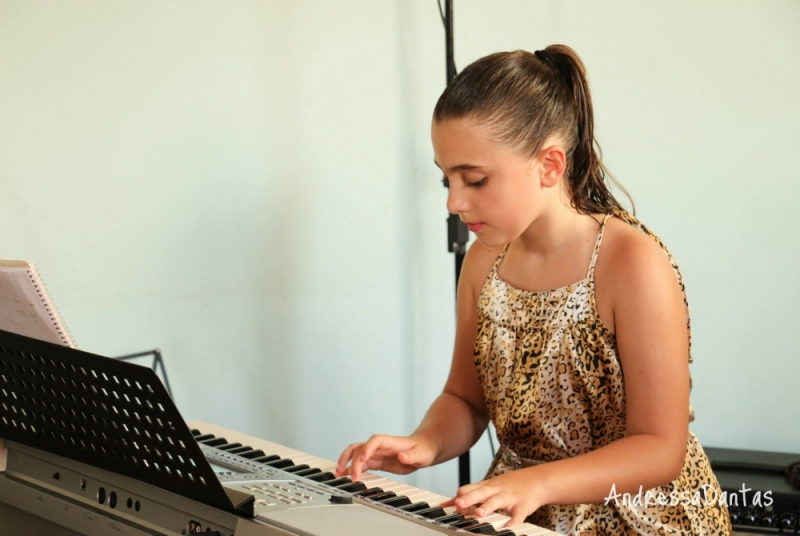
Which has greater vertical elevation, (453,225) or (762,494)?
(453,225)

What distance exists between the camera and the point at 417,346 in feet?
8.25

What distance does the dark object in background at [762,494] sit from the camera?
1.93 metres

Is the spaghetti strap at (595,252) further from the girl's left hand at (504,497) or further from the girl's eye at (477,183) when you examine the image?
the girl's left hand at (504,497)

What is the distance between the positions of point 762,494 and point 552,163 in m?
1.07

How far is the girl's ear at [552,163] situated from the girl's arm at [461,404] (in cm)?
24

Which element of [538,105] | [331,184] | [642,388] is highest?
[538,105]

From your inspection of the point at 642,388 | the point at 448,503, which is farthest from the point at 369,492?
the point at 642,388

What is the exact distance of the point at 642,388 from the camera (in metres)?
1.26

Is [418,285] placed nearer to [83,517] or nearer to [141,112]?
[141,112]

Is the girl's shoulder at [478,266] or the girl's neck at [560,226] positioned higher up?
the girl's neck at [560,226]

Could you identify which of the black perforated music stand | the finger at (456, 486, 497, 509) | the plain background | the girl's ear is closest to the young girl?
the girl's ear

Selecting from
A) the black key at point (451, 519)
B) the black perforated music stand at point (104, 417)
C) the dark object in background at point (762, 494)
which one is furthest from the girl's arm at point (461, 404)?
the dark object in background at point (762, 494)

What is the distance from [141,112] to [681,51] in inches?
58.3

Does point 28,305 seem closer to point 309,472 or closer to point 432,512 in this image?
point 309,472
